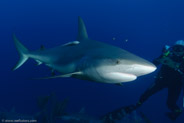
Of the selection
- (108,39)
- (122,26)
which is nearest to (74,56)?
(108,39)

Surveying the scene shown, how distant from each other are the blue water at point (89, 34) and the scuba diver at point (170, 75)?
13210 mm

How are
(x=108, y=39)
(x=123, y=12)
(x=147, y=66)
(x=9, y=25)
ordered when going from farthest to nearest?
(x=123, y=12)
(x=9, y=25)
(x=108, y=39)
(x=147, y=66)

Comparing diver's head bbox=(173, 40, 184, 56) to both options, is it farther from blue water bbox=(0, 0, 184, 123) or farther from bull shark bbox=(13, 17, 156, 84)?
blue water bbox=(0, 0, 184, 123)

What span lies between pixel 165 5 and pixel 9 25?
224 ft

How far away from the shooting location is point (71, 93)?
76.2 ft

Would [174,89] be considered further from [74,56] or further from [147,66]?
[147,66]

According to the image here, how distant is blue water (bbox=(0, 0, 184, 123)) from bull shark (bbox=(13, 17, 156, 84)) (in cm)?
1558

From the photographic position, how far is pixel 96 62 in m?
3.27

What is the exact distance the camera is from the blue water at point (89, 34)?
77.6 ft

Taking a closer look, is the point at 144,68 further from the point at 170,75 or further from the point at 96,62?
the point at 170,75

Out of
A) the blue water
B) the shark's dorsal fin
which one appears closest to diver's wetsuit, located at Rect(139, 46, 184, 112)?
the shark's dorsal fin

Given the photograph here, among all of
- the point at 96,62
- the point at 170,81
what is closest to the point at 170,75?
the point at 170,81

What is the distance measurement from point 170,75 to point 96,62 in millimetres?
4747

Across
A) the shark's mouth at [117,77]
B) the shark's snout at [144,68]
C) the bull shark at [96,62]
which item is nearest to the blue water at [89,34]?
the bull shark at [96,62]
